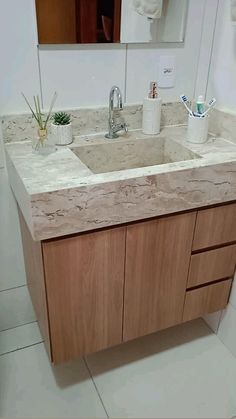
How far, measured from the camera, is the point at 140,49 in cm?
136

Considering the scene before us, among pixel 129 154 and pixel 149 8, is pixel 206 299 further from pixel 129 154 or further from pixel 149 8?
pixel 149 8

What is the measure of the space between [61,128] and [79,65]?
0.80 ft

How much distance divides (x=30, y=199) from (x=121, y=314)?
23.8 inches

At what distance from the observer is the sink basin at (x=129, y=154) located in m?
1.35

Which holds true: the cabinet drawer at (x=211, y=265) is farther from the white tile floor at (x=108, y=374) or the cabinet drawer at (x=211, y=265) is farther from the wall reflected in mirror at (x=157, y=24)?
the wall reflected in mirror at (x=157, y=24)

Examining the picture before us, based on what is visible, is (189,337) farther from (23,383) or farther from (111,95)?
(111,95)

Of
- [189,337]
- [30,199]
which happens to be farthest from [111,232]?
[189,337]

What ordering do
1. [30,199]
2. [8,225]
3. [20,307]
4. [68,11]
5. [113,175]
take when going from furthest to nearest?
[20,307] < [8,225] < [68,11] < [113,175] < [30,199]

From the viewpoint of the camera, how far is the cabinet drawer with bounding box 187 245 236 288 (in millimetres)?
1342

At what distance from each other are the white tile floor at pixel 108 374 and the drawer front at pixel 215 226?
587mm

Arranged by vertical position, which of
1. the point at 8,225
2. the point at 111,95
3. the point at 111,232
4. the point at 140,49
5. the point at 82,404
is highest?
the point at 140,49

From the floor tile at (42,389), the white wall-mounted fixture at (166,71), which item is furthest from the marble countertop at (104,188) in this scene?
the floor tile at (42,389)

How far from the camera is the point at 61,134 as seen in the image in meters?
1.30

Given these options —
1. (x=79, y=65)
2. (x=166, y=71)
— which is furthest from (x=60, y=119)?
(x=166, y=71)
